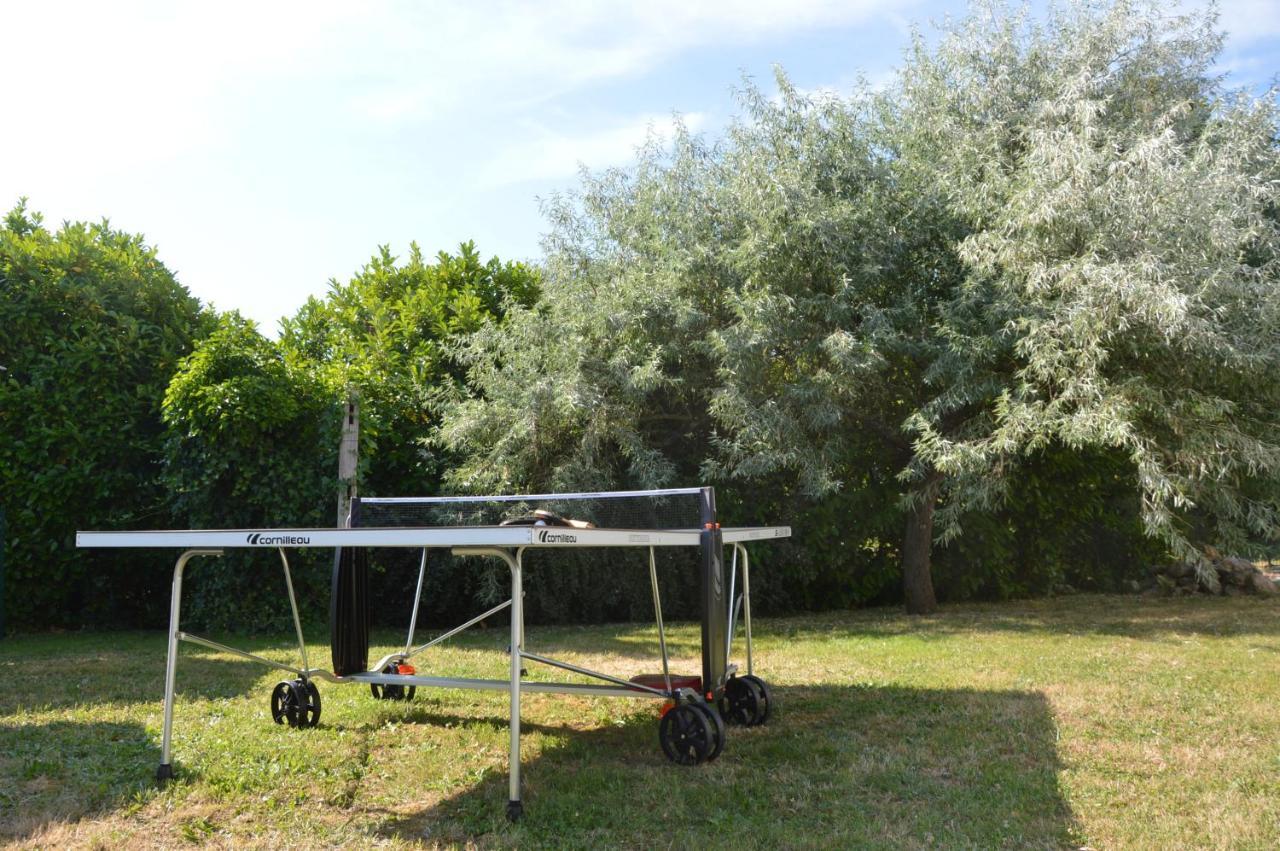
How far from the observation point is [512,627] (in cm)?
422

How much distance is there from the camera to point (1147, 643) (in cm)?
954

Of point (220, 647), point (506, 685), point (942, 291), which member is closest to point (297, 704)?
point (220, 647)

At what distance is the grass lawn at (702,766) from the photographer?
411 centimetres

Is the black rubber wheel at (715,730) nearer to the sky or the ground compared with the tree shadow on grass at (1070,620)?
nearer to the ground

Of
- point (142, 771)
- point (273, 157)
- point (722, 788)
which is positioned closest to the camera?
point (722, 788)

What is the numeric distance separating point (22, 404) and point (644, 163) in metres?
7.55

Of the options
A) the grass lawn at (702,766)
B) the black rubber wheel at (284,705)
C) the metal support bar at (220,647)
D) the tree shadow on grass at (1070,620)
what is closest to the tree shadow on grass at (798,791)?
the grass lawn at (702,766)

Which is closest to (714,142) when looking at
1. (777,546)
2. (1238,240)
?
(777,546)

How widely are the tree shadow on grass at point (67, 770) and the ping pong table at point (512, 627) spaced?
202 millimetres

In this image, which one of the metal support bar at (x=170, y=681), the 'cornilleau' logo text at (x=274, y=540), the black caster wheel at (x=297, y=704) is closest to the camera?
the 'cornilleau' logo text at (x=274, y=540)

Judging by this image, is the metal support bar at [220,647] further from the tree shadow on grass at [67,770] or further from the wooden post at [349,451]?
the wooden post at [349,451]

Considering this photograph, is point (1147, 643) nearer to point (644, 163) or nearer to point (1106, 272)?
point (1106, 272)

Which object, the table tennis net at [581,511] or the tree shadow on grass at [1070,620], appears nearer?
the table tennis net at [581,511]

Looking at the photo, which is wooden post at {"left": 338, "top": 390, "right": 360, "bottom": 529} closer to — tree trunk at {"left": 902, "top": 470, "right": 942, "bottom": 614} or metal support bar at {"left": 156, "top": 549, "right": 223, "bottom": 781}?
metal support bar at {"left": 156, "top": 549, "right": 223, "bottom": 781}
